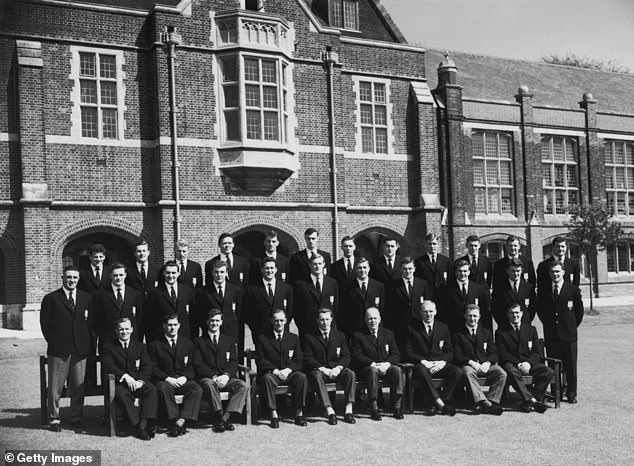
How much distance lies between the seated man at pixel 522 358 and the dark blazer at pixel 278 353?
2427mm

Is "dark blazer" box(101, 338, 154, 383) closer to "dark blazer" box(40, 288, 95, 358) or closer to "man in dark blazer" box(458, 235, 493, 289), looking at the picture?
"dark blazer" box(40, 288, 95, 358)

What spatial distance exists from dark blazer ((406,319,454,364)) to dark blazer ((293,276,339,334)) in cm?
103

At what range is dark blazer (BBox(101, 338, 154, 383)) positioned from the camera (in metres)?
8.20

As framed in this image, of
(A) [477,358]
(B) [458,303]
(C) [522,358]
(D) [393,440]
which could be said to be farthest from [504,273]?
(D) [393,440]

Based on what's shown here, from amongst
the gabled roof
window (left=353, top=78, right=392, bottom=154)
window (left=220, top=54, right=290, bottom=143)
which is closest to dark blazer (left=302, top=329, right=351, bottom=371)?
window (left=220, top=54, right=290, bottom=143)

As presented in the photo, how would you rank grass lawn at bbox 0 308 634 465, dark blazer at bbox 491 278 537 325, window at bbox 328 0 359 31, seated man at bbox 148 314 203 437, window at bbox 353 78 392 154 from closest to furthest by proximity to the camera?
grass lawn at bbox 0 308 634 465
seated man at bbox 148 314 203 437
dark blazer at bbox 491 278 537 325
window at bbox 353 78 392 154
window at bbox 328 0 359 31

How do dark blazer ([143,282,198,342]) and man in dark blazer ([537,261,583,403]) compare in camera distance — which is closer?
dark blazer ([143,282,198,342])

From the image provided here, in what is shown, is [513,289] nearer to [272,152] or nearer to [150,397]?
[150,397]

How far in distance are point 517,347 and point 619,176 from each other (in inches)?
886

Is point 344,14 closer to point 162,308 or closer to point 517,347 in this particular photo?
point 517,347

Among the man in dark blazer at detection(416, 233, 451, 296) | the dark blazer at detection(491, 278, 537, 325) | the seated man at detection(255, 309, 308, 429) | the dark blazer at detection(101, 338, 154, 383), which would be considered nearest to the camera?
the dark blazer at detection(101, 338, 154, 383)

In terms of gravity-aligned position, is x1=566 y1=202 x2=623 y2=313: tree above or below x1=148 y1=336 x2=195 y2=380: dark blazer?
above

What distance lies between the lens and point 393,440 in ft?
24.4

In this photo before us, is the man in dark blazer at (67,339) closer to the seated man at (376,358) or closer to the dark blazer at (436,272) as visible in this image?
the seated man at (376,358)
